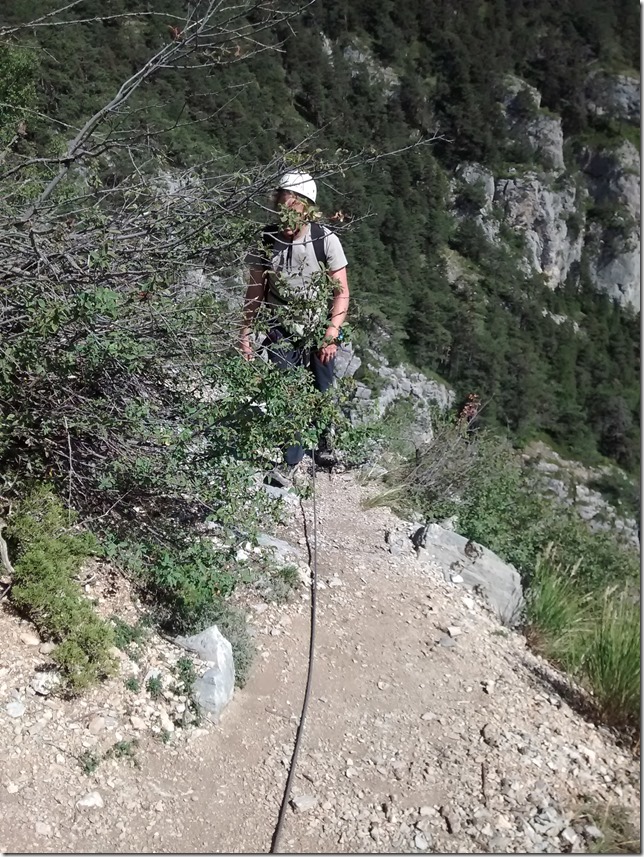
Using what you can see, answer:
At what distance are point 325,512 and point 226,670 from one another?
1845 millimetres

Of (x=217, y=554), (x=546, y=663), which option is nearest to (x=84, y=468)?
(x=217, y=554)

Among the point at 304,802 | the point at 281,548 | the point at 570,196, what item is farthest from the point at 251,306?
the point at 570,196

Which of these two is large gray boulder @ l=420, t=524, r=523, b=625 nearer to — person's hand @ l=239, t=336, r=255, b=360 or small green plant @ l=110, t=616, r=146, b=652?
person's hand @ l=239, t=336, r=255, b=360

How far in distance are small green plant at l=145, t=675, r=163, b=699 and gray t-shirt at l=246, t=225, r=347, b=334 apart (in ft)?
4.77

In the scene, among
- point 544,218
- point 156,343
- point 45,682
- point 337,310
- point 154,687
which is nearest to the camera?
point 45,682

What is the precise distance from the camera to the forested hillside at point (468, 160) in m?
41.4

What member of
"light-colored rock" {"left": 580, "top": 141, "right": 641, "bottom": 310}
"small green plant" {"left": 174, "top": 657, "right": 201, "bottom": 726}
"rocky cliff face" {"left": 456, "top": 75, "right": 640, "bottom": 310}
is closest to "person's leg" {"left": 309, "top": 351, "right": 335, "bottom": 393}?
"small green plant" {"left": 174, "top": 657, "right": 201, "bottom": 726}

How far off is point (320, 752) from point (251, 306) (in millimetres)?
2059

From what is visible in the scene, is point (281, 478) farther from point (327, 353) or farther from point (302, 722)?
point (302, 722)

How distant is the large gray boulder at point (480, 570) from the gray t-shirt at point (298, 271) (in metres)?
1.78

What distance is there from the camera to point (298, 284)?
348 cm

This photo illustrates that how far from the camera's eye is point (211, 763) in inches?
90.2

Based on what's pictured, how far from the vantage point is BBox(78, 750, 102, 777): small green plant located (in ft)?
6.94

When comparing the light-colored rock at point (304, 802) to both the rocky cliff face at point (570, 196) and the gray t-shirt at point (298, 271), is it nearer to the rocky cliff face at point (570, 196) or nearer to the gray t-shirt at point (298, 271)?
the gray t-shirt at point (298, 271)
